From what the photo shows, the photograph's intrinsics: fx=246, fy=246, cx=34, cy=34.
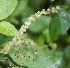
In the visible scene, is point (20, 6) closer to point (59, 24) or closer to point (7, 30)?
point (59, 24)

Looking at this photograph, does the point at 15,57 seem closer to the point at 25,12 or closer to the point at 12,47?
the point at 12,47

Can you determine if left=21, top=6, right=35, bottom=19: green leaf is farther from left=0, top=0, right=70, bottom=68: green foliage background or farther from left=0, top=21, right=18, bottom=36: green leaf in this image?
left=0, top=21, right=18, bottom=36: green leaf

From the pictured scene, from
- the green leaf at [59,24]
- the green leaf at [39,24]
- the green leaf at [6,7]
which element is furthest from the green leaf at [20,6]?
the green leaf at [6,7]

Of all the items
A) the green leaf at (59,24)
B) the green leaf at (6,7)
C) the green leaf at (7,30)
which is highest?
the green leaf at (59,24)

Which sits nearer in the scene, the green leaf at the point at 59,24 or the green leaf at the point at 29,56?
the green leaf at the point at 29,56

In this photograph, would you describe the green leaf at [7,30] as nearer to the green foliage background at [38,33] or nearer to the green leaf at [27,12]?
the green foliage background at [38,33]

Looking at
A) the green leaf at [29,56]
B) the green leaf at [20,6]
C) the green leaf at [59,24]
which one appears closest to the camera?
the green leaf at [29,56]

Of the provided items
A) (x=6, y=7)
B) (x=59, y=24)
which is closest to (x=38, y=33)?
(x=59, y=24)

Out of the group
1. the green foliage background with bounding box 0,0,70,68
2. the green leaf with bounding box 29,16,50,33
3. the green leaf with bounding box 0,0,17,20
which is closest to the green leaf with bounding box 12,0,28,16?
the green foliage background with bounding box 0,0,70,68

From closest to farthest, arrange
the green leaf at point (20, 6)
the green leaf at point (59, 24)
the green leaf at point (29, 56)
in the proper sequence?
the green leaf at point (29, 56), the green leaf at point (59, 24), the green leaf at point (20, 6)
